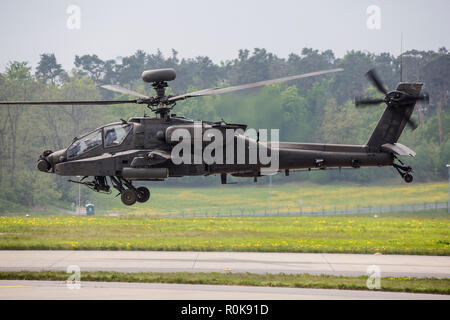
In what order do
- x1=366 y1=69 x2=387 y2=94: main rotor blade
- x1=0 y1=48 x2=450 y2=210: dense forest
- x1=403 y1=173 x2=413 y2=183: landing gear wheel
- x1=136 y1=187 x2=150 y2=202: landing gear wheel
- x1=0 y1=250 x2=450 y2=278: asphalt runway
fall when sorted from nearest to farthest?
x1=0 y1=250 x2=450 y2=278: asphalt runway, x1=403 y1=173 x2=413 y2=183: landing gear wheel, x1=136 y1=187 x2=150 y2=202: landing gear wheel, x1=366 y1=69 x2=387 y2=94: main rotor blade, x1=0 y1=48 x2=450 y2=210: dense forest

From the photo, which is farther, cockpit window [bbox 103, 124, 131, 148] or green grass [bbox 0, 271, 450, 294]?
cockpit window [bbox 103, 124, 131, 148]

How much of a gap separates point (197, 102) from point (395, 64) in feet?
233

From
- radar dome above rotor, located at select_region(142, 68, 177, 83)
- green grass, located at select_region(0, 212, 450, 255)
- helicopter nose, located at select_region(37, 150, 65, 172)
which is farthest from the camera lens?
green grass, located at select_region(0, 212, 450, 255)

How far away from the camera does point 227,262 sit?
82.0 ft

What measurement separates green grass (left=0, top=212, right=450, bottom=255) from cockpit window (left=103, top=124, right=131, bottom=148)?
612cm

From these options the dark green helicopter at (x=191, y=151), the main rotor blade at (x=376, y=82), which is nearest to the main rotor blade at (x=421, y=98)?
the dark green helicopter at (x=191, y=151)

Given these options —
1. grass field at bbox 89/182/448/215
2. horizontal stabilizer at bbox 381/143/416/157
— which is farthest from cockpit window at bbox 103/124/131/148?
grass field at bbox 89/182/448/215

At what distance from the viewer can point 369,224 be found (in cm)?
4322

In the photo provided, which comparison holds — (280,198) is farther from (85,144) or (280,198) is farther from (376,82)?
(85,144)

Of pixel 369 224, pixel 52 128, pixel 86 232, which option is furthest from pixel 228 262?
pixel 52 128

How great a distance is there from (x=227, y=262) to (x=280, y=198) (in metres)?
54.4

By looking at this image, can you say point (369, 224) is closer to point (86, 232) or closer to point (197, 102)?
point (86, 232)

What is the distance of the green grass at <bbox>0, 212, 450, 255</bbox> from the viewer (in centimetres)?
2886
